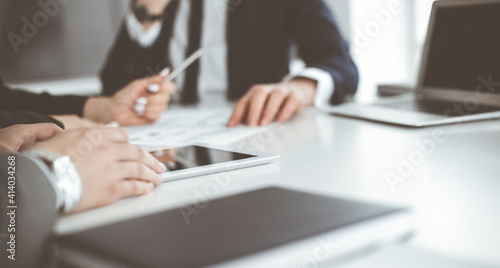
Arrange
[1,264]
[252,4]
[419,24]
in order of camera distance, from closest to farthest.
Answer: [1,264], [252,4], [419,24]

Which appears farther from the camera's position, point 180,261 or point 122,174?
point 122,174

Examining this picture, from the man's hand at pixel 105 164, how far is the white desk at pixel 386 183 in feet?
0.05

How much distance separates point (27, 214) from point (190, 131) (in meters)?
0.52

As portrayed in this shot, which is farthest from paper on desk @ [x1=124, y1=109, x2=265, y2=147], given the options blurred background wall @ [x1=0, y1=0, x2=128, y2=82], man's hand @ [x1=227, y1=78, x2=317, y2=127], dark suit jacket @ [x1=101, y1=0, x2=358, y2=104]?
blurred background wall @ [x1=0, y1=0, x2=128, y2=82]

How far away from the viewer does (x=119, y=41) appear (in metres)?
1.83

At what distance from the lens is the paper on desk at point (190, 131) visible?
0.86 m

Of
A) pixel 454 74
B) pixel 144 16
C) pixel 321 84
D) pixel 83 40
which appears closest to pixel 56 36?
pixel 83 40

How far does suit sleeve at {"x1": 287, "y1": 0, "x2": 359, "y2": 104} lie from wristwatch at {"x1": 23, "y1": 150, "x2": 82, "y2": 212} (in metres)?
0.92

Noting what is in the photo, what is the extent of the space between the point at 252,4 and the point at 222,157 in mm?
1114

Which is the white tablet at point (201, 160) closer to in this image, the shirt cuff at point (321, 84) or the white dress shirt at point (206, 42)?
the shirt cuff at point (321, 84)

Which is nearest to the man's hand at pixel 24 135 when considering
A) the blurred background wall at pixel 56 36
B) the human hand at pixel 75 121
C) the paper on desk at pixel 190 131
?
the paper on desk at pixel 190 131

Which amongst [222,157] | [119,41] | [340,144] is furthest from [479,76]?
[119,41]

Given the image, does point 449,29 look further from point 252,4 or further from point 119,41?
point 119,41

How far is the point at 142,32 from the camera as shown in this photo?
172 cm
